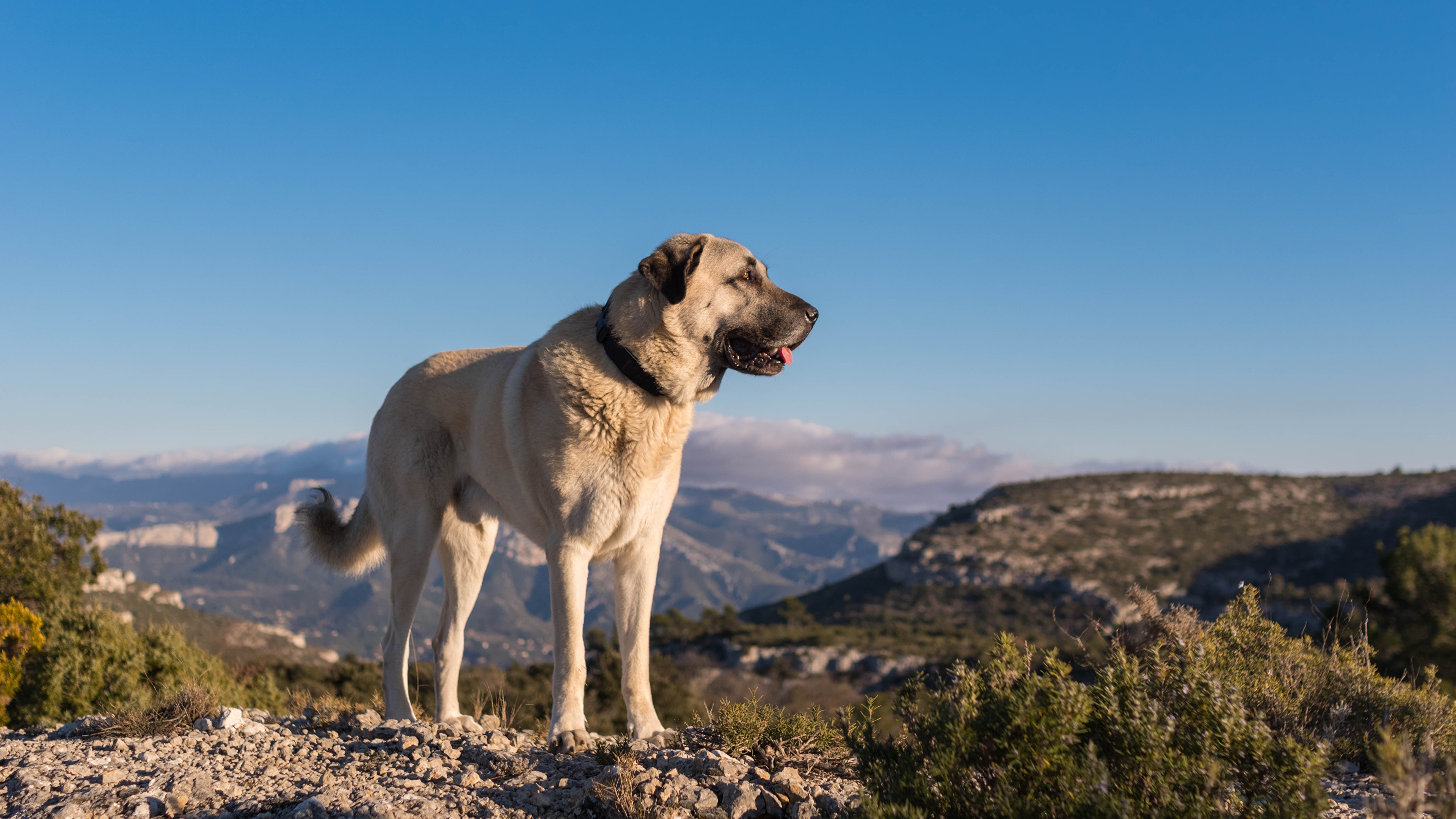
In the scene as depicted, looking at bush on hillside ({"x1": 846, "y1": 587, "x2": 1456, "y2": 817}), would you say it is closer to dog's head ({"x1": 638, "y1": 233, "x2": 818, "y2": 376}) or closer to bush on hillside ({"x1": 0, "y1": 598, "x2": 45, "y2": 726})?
dog's head ({"x1": 638, "y1": 233, "x2": 818, "y2": 376})

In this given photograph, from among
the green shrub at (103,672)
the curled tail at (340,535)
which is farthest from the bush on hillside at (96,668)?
the curled tail at (340,535)

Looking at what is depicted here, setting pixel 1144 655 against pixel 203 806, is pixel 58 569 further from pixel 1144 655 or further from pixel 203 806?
pixel 1144 655

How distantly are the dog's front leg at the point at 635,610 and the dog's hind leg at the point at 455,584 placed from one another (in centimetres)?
156

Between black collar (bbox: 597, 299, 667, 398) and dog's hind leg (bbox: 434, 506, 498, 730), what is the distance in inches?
82.1

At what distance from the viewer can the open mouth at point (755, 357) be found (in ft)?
17.4

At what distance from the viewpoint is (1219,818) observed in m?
2.94

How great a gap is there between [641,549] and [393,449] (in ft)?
7.83

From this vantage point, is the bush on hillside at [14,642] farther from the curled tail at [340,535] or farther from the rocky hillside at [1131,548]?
the rocky hillside at [1131,548]

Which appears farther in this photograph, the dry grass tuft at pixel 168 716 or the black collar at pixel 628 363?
the dry grass tuft at pixel 168 716

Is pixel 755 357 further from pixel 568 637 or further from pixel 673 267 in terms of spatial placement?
pixel 568 637

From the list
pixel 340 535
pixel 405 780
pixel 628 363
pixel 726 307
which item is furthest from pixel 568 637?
pixel 340 535

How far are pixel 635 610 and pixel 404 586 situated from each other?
2100mm

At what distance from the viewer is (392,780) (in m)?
4.46

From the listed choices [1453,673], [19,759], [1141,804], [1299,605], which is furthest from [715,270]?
[1299,605]
